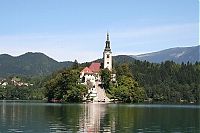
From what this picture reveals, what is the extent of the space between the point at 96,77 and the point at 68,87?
18.3 m

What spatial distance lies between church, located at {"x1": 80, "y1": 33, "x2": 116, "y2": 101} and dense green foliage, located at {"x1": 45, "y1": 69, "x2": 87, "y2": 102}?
6.82m

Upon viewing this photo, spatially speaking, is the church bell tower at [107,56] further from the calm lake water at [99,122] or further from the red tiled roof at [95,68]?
the calm lake water at [99,122]

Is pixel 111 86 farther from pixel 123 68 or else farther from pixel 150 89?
pixel 150 89

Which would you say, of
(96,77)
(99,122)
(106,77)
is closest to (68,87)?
(106,77)

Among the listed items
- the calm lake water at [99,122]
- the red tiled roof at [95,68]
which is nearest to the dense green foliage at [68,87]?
the red tiled roof at [95,68]

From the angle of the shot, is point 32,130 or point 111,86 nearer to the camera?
point 32,130

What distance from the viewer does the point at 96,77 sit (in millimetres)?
168125

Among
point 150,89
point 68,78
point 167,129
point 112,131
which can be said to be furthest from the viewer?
point 150,89

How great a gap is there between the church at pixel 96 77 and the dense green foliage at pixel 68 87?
6.82 metres

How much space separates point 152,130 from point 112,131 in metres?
4.18

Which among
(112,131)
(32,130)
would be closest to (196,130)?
(112,131)

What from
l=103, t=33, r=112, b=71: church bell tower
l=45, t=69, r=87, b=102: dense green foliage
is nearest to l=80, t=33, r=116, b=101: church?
l=103, t=33, r=112, b=71: church bell tower

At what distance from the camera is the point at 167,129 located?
44.8 m

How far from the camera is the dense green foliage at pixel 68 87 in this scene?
497 ft
